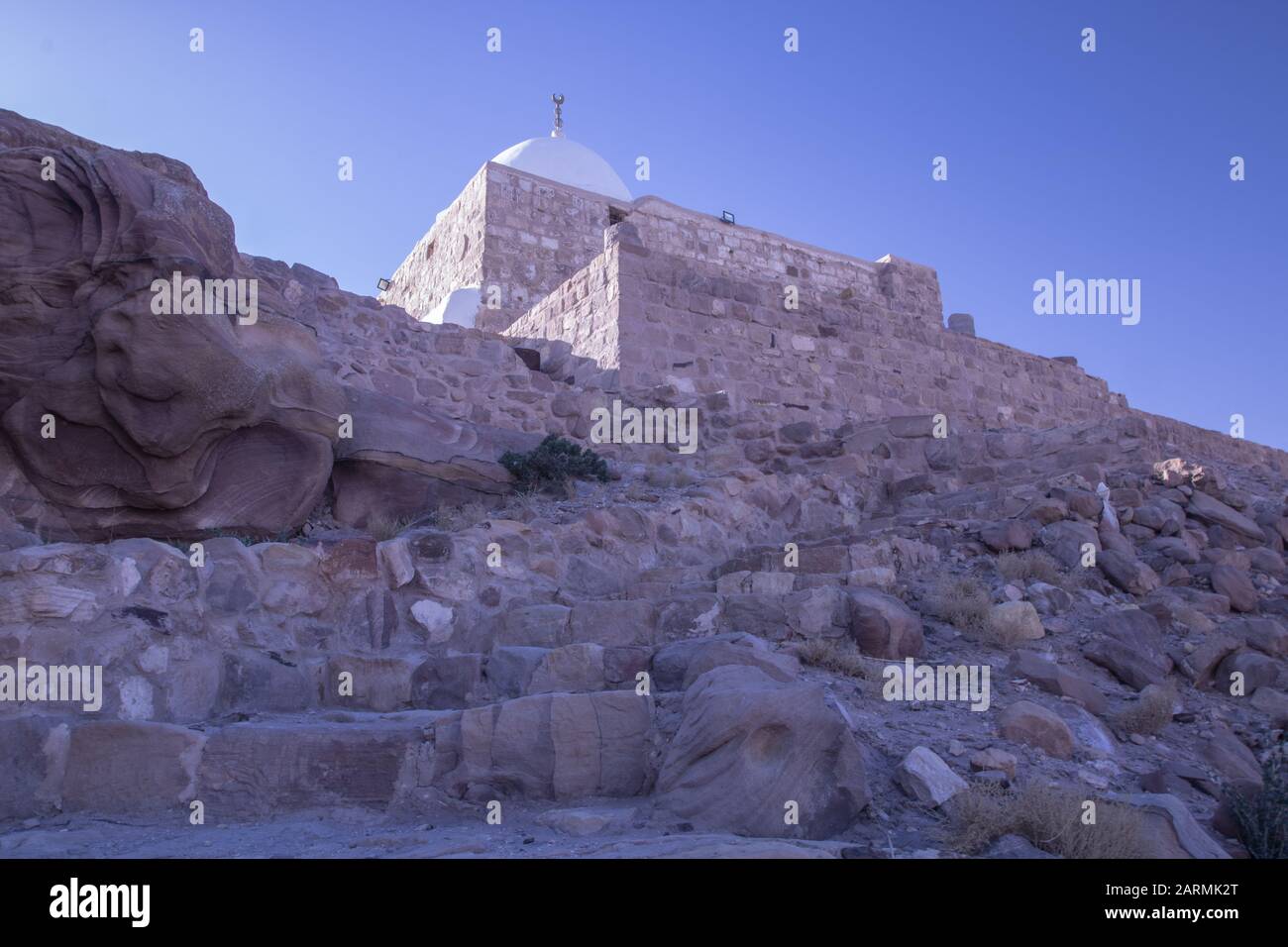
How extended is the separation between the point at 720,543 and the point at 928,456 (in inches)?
126

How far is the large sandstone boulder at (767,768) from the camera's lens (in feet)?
10.5

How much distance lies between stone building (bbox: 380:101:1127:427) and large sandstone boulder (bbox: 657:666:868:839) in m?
6.50

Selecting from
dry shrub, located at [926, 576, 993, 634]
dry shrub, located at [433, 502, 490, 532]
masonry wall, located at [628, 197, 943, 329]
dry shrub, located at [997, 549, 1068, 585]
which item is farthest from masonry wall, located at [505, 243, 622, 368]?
dry shrub, located at [926, 576, 993, 634]

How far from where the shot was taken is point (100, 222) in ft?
19.2

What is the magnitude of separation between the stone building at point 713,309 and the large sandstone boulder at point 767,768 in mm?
6500

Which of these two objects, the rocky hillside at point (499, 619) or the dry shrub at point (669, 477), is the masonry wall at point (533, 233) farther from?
the dry shrub at point (669, 477)

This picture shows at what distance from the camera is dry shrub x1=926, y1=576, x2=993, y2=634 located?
5.35 meters

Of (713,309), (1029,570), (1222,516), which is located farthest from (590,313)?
(1222,516)

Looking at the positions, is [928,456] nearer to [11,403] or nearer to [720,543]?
[720,543]

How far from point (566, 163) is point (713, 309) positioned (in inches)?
365

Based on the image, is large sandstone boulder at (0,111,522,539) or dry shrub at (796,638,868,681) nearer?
dry shrub at (796,638,868,681)

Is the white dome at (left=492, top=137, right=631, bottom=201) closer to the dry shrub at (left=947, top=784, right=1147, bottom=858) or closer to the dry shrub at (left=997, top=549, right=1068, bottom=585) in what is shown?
the dry shrub at (left=997, top=549, right=1068, bottom=585)

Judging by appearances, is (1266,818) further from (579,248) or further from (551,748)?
(579,248)
